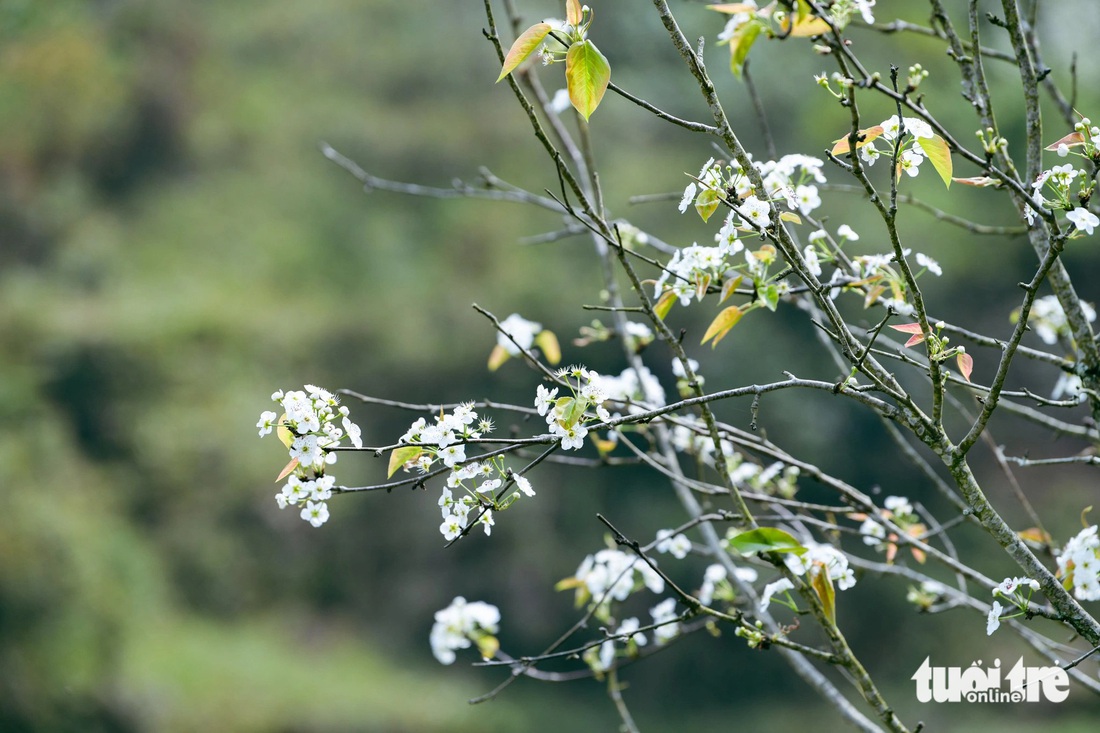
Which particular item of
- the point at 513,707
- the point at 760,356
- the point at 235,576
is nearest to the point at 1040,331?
the point at 760,356

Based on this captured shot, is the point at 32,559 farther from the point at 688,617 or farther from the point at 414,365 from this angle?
the point at 688,617

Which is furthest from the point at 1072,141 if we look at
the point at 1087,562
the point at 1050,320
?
the point at 1050,320

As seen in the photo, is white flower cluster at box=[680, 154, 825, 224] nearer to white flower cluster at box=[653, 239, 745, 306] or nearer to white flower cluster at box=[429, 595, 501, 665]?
white flower cluster at box=[653, 239, 745, 306]

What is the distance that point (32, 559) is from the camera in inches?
128

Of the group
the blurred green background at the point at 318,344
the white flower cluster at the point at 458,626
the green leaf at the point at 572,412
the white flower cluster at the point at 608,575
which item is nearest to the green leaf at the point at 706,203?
the green leaf at the point at 572,412

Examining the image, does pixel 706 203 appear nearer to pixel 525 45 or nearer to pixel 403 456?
pixel 525 45

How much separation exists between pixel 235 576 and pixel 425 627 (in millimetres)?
821

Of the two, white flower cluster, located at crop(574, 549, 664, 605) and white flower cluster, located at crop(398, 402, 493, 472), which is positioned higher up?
white flower cluster, located at crop(398, 402, 493, 472)

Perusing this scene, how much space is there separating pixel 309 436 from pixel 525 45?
15.5 inches

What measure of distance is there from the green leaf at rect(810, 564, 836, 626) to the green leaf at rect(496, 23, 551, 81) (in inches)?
23.1

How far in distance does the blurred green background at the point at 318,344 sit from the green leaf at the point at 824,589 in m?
2.63

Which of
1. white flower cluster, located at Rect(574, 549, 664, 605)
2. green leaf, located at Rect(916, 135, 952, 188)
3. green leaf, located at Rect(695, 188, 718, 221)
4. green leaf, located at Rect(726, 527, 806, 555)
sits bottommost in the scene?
white flower cluster, located at Rect(574, 549, 664, 605)

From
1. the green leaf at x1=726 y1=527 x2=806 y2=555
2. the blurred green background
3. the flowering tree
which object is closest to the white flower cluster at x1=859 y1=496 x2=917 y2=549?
the flowering tree

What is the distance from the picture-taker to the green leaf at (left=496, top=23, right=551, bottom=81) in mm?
751
